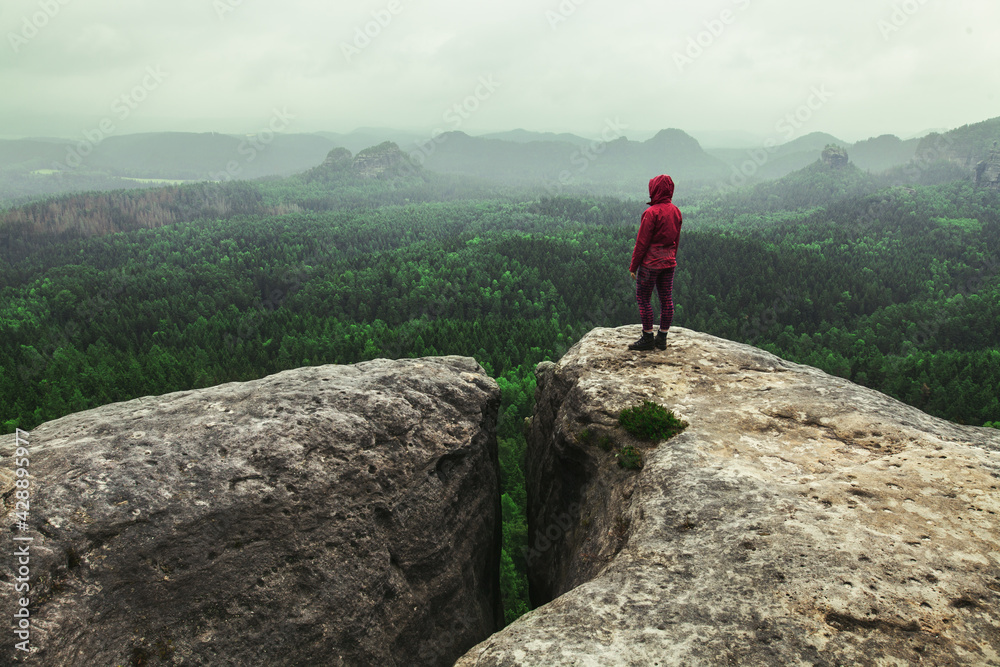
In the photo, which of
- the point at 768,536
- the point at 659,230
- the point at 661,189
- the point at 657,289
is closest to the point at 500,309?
the point at 657,289

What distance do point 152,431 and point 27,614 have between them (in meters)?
3.93

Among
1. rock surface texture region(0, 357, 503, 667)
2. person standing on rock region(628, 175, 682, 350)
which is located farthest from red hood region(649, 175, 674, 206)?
rock surface texture region(0, 357, 503, 667)

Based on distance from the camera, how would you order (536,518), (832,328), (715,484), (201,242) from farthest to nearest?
(201,242), (832,328), (536,518), (715,484)

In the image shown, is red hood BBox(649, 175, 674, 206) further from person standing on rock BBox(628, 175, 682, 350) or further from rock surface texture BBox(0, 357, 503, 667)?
rock surface texture BBox(0, 357, 503, 667)

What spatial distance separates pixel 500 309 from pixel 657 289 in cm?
9418

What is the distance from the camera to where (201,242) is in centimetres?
17975

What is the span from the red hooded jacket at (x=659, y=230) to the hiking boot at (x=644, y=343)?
8.30 feet

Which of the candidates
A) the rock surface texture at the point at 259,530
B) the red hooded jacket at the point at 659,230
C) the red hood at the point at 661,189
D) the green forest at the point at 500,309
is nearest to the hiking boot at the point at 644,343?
the red hooded jacket at the point at 659,230

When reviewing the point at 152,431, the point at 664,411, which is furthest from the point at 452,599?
the point at 152,431

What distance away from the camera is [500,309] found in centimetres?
10962

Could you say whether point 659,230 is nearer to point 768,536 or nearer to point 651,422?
point 651,422

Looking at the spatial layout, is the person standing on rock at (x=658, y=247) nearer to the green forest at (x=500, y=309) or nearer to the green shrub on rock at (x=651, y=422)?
the green shrub on rock at (x=651, y=422)

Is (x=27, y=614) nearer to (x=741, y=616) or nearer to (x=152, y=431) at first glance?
(x=152, y=431)

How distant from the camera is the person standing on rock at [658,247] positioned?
14852mm
